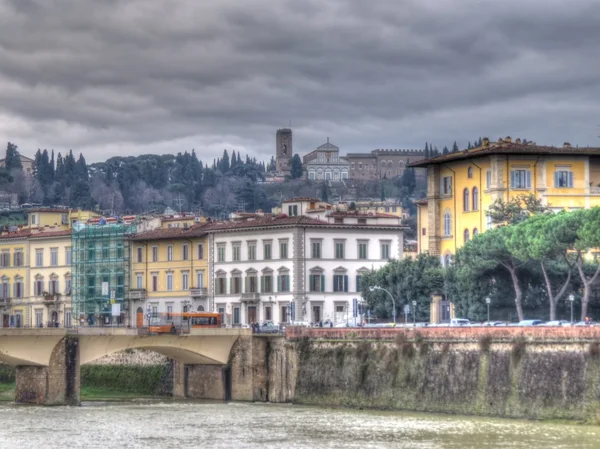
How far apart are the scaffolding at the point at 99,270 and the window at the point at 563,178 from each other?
3499cm

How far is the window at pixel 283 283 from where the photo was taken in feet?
343

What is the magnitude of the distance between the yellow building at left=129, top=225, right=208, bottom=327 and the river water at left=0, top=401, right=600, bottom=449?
3481 cm

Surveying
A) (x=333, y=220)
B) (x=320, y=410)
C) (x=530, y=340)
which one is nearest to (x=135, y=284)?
(x=333, y=220)

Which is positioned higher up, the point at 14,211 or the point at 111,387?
the point at 14,211

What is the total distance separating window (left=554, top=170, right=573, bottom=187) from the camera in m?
95.9

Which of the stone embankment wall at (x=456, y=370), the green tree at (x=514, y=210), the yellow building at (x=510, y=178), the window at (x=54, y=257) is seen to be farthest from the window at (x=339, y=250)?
the window at (x=54, y=257)

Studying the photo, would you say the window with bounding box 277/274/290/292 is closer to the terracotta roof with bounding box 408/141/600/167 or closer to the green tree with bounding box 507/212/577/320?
the terracotta roof with bounding box 408/141/600/167

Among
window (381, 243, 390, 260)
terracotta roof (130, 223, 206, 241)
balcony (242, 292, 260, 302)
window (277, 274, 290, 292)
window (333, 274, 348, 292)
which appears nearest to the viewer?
window (277, 274, 290, 292)

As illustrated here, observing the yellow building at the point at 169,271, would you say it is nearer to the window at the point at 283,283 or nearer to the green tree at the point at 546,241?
the window at the point at 283,283

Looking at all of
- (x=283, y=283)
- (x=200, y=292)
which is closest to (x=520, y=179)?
(x=283, y=283)

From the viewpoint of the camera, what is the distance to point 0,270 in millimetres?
124062

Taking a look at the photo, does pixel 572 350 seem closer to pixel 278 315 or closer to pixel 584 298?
pixel 584 298

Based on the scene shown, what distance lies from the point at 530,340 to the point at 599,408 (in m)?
6.12

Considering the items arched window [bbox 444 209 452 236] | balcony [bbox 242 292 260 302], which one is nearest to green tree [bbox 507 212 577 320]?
arched window [bbox 444 209 452 236]
